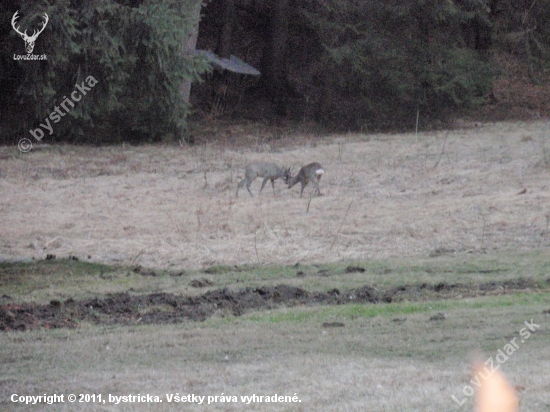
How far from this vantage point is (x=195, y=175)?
2298 centimetres

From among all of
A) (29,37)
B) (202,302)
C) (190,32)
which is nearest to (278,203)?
(29,37)

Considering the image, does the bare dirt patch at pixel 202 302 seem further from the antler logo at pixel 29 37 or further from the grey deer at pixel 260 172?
the grey deer at pixel 260 172

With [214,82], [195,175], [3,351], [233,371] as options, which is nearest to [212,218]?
[195,175]

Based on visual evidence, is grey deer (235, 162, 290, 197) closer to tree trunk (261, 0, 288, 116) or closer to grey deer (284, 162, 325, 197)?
grey deer (284, 162, 325, 197)

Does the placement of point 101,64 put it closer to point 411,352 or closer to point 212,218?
point 212,218

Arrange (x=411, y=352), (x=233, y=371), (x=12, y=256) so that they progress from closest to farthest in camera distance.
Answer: (x=233, y=371), (x=411, y=352), (x=12, y=256)

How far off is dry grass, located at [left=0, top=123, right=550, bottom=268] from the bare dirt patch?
2.76 meters

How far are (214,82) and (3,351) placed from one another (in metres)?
29.0

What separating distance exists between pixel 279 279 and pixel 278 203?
711 centimetres

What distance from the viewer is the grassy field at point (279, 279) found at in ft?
21.9

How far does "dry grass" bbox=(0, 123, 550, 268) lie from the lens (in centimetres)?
1452

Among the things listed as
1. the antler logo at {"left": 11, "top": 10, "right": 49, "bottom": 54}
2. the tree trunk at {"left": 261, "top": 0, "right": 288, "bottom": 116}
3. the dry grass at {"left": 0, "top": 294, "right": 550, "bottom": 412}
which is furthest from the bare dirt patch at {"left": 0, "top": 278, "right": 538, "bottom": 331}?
the tree trunk at {"left": 261, "top": 0, "right": 288, "bottom": 116}

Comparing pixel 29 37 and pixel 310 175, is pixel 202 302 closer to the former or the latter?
pixel 29 37

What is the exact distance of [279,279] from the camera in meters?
12.1
